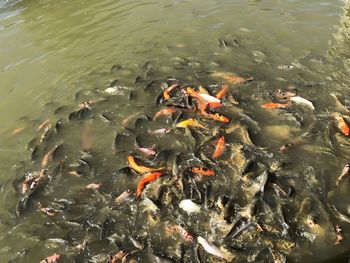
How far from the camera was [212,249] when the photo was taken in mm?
6535

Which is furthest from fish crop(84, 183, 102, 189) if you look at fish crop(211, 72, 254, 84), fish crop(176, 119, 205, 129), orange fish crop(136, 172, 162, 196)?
fish crop(211, 72, 254, 84)

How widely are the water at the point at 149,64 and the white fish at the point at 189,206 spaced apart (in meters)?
1.41

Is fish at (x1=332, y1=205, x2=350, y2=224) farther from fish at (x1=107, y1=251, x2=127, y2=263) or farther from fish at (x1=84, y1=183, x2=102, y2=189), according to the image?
fish at (x1=84, y1=183, x2=102, y2=189)

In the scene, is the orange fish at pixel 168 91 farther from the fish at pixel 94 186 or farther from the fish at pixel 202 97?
the fish at pixel 94 186

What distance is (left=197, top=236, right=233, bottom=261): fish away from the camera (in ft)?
21.1

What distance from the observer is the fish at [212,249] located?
6.44 meters

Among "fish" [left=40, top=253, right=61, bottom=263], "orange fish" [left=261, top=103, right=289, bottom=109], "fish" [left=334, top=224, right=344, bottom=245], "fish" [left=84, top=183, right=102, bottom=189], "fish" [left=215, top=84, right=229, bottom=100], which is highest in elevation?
"fish" [left=215, top=84, right=229, bottom=100]

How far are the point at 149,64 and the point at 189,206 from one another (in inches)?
229

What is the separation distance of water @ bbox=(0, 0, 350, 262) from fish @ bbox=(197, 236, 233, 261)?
1.47 metres

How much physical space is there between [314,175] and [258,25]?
6.73 m

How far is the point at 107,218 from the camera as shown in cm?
748

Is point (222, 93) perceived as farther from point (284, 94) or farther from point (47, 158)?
point (47, 158)

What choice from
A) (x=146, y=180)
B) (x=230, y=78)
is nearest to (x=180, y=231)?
(x=146, y=180)

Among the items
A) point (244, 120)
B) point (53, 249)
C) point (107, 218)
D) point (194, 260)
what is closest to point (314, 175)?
point (244, 120)
